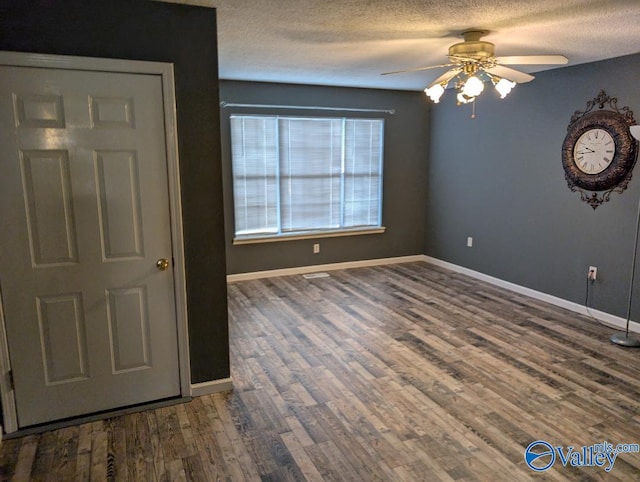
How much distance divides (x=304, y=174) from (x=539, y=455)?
4.08 meters

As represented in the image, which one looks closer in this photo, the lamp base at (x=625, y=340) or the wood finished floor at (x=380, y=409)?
the wood finished floor at (x=380, y=409)

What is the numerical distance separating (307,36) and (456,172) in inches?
131

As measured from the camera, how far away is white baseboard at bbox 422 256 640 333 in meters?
4.07

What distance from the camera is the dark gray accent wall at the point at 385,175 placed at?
529 cm

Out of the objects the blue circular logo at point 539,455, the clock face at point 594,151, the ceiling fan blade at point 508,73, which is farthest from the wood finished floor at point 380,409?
the ceiling fan blade at point 508,73

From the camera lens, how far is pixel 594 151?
4133 mm

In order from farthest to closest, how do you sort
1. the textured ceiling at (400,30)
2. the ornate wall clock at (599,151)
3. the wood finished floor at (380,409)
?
the ornate wall clock at (599,151) → the textured ceiling at (400,30) → the wood finished floor at (380,409)

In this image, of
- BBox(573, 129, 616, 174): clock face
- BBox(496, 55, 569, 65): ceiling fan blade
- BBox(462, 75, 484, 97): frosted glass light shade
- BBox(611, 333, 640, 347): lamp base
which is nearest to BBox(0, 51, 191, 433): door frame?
BBox(462, 75, 484, 97): frosted glass light shade

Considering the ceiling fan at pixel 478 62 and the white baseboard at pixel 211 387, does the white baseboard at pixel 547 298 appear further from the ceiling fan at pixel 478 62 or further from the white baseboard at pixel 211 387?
the white baseboard at pixel 211 387

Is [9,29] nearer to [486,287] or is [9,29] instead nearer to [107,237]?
[107,237]

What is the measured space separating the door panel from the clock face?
149 inches

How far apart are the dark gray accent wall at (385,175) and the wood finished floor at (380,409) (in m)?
1.44

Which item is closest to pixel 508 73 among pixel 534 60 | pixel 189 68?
pixel 534 60

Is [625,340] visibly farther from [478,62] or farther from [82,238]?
[82,238]
